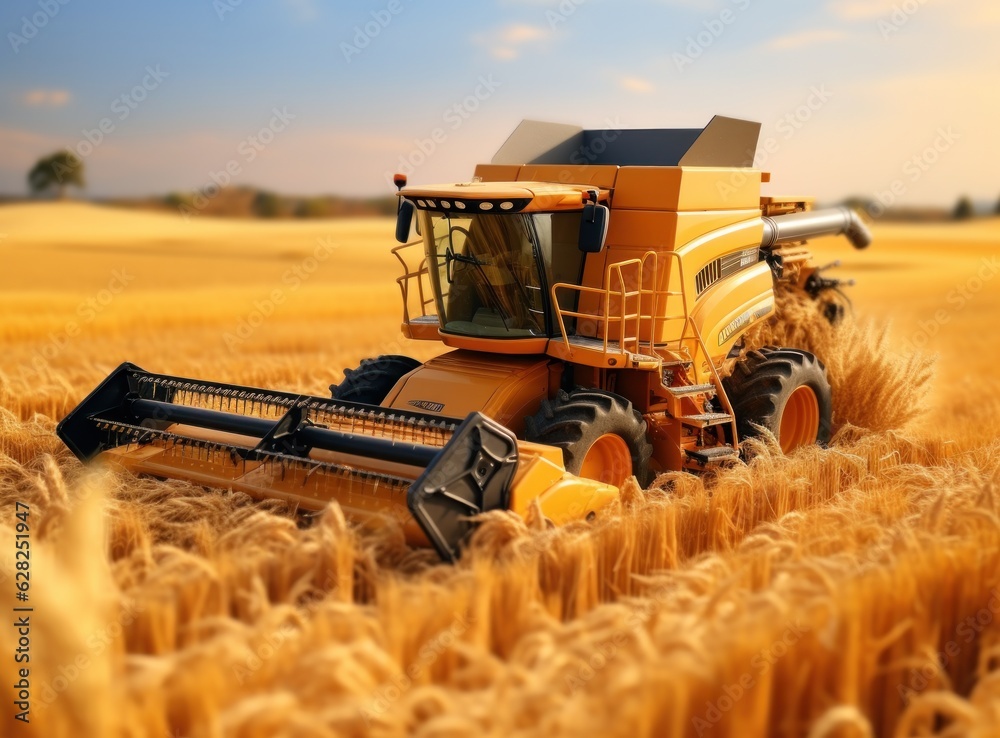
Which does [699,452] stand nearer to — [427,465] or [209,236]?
[427,465]

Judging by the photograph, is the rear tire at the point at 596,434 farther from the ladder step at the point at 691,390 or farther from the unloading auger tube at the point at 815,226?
the unloading auger tube at the point at 815,226

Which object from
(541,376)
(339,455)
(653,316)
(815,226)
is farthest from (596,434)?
(815,226)

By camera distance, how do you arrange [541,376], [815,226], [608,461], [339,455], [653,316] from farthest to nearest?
[815,226], [541,376], [653,316], [608,461], [339,455]

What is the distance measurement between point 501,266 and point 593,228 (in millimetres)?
720

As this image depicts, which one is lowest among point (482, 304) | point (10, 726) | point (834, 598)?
point (10, 726)

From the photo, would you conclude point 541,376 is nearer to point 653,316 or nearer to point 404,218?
point 653,316

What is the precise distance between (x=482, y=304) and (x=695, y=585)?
2.94m

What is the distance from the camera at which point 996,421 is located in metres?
8.59

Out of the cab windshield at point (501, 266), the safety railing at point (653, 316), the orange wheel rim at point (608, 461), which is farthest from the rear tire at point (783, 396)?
the cab windshield at point (501, 266)

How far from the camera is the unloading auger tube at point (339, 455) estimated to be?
4.66 metres

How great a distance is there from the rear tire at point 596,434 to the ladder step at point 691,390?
371 mm

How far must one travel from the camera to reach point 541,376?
251 inches

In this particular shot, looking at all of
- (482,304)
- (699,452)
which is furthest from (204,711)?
(699,452)

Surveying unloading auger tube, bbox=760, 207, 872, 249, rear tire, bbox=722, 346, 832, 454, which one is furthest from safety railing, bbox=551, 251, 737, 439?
unloading auger tube, bbox=760, 207, 872, 249
